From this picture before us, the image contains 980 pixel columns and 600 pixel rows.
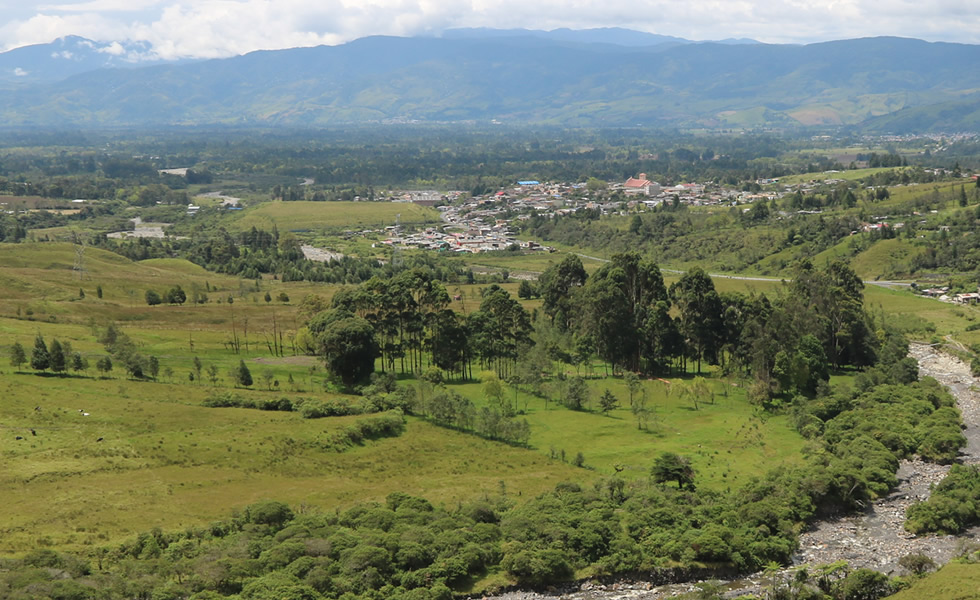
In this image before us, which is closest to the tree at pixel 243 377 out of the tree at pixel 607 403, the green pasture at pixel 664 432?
the green pasture at pixel 664 432

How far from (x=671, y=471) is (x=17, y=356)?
49503 mm

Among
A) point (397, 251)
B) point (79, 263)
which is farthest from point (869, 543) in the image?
point (397, 251)

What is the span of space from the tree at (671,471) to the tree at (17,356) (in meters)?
48.3

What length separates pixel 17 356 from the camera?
222ft

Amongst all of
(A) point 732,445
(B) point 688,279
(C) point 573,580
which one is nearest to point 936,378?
(B) point 688,279

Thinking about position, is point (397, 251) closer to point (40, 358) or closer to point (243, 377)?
point (243, 377)

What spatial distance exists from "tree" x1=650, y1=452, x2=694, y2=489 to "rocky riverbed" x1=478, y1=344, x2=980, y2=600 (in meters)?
7.25

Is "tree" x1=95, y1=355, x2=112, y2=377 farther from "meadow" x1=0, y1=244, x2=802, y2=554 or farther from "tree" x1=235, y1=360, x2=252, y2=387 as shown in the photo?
"tree" x1=235, y1=360, x2=252, y2=387

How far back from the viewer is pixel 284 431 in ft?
191

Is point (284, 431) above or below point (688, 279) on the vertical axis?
below

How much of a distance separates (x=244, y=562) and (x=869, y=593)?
26.9 m

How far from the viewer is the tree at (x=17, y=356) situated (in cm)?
6769

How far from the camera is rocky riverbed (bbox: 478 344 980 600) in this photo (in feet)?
130

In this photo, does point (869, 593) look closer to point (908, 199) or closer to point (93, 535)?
point (93, 535)
